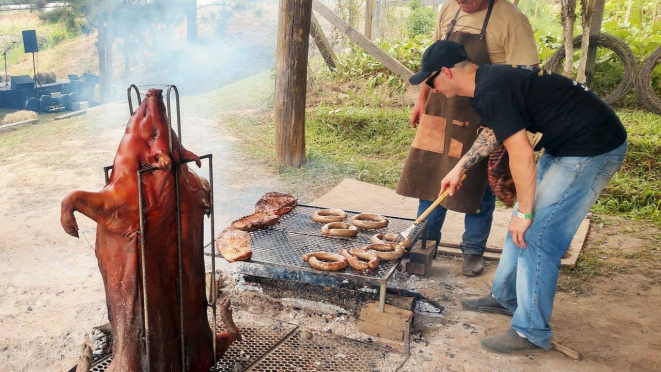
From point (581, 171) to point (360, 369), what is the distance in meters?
1.92

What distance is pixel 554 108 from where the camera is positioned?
10.5 feet

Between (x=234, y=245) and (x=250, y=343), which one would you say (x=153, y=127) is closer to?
(x=234, y=245)

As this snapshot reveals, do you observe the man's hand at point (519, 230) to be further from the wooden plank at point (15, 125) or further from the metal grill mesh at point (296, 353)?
the wooden plank at point (15, 125)

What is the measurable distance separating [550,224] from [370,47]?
25.0 ft

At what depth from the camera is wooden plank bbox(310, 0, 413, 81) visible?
10.1 meters

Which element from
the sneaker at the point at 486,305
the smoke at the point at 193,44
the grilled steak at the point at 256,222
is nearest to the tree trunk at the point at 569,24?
the sneaker at the point at 486,305

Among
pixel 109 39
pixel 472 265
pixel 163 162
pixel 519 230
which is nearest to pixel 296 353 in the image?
pixel 519 230

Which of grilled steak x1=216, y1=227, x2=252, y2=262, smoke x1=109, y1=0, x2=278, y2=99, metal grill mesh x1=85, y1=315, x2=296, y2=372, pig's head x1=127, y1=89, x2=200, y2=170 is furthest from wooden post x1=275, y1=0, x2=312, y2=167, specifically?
smoke x1=109, y1=0, x2=278, y2=99

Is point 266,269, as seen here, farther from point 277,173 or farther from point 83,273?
point 277,173

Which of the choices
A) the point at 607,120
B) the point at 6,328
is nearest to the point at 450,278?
the point at 607,120

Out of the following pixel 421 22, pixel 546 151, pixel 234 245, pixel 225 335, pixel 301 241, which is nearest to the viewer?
pixel 225 335

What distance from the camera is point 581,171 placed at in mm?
3281

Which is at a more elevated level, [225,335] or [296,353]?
[225,335]

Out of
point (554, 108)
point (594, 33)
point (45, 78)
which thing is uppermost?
point (594, 33)
